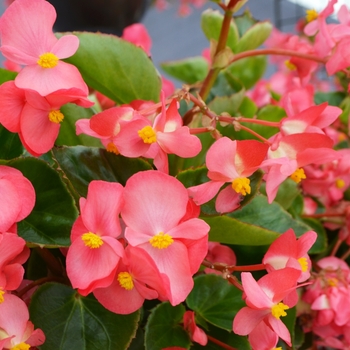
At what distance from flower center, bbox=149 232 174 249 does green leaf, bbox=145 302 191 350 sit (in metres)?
0.13

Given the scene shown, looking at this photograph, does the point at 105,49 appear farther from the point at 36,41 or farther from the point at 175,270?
the point at 175,270

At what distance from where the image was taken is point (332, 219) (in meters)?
0.64

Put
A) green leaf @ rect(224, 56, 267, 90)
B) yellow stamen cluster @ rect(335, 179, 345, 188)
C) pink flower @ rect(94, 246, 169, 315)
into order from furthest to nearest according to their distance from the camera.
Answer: green leaf @ rect(224, 56, 267, 90) → yellow stamen cluster @ rect(335, 179, 345, 188) → pink flower @ rect(94, 246, 169, 315)

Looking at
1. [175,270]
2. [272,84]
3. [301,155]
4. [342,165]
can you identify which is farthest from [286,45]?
[272,84]

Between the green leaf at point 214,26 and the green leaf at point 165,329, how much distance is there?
0.38 metres

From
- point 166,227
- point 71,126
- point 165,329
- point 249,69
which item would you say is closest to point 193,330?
point 165,329

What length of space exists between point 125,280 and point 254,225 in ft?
0.43

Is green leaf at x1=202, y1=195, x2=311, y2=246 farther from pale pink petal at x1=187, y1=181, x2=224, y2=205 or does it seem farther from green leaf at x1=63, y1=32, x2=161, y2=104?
green leaf at x1=63, y1=32, x2=161, y2=104

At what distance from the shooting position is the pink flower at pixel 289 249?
41 cm

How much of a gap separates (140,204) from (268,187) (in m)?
0.11

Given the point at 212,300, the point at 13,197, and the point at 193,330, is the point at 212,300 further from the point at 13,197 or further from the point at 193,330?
the point at 13,197

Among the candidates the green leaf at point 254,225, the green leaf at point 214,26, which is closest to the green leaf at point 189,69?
the green leaf at point 214,26

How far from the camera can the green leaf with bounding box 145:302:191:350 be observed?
0.44 m

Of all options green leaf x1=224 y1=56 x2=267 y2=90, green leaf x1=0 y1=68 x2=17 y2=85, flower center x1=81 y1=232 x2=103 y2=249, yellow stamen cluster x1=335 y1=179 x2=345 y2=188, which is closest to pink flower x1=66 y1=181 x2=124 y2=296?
flower center x1=81 y1=232 x2=103 y2=249
